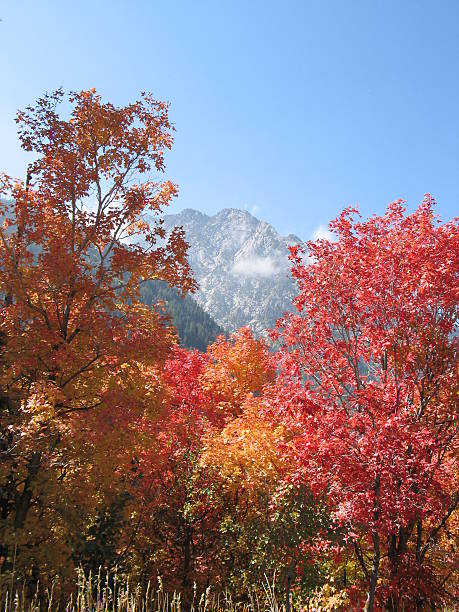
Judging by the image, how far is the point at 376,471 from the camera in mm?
8828

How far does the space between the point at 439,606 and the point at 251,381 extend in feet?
50.6

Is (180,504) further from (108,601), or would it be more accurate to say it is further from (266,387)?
(108,601)

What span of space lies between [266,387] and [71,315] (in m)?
5.57

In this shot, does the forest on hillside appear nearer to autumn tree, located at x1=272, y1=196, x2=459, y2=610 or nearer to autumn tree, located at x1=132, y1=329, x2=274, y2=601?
autumn tree, located at x1=272, y1=196, x2=459, y2=610

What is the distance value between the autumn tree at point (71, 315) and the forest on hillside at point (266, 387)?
50mm

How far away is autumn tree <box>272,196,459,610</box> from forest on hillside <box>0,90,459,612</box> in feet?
0.16

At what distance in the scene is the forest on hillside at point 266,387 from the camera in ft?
30.3

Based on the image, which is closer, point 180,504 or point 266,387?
point 266,387

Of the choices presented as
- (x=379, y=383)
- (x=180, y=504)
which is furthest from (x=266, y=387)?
(x=180, y=504)

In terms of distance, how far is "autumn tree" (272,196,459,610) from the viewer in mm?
9078

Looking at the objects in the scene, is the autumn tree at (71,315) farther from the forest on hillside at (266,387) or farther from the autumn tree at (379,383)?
the autumn tree at (379,383)

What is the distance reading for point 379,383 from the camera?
10.2m

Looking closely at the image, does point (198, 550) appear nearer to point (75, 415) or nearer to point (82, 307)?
point (75, 415)

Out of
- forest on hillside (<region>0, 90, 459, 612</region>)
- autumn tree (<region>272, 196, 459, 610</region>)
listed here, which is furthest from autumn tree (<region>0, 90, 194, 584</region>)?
autumn tree (<region>272, 196, 459, 610</region>)
